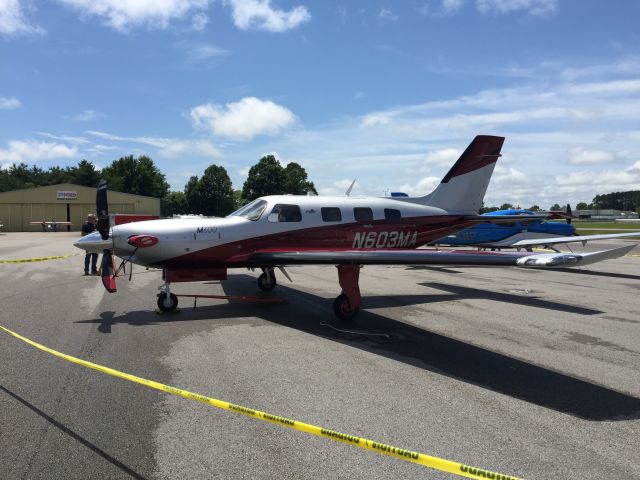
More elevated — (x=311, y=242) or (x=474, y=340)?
(x=311, y=242)

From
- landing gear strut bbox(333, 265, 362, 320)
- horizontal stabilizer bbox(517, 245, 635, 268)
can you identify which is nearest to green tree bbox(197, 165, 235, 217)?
landing gear strut bbox(333, 265, 362, 320)

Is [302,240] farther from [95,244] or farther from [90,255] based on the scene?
[90,255]

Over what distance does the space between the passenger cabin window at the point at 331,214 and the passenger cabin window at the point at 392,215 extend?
140 cm

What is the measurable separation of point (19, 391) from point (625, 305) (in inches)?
489

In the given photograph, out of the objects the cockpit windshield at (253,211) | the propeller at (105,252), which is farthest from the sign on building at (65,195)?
the cockpit windshield at (253,211)

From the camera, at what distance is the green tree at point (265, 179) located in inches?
3371

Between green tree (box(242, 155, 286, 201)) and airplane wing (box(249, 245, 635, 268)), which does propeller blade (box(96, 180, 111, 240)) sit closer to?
airplane wing (box(249, 245, 635, 268))

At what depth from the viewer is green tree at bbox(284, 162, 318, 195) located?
9250 cm

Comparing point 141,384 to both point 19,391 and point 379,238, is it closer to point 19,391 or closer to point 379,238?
point 19,391

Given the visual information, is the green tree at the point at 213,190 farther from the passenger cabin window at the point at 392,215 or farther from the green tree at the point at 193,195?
the passenger cabin window at the point at 392,215

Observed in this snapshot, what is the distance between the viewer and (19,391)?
4844mm

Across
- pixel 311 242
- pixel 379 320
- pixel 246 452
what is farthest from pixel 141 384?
pixel 311 242

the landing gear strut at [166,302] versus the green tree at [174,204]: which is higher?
the green tree at [174,204]

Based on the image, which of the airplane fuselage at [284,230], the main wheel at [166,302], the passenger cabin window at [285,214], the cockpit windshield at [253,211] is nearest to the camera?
the airplane fuselage at [284,230]
